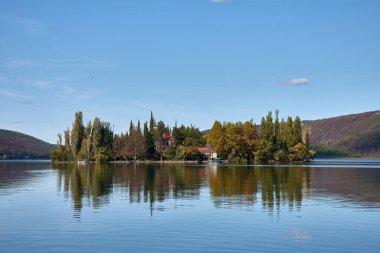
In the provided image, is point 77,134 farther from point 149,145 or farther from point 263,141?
point 263,141

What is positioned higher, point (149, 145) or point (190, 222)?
point (149, 145)

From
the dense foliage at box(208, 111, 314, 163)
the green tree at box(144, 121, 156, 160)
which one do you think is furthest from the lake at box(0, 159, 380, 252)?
the green tree at box(144, 121, 156, 160)

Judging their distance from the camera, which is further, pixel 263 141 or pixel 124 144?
pixel 124 144

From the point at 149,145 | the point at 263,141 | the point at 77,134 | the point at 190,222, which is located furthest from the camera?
the point at 149,145

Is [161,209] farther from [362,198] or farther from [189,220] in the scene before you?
[362,198]

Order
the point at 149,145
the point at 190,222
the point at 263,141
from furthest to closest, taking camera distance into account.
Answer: the point at 149,145 → the point at 263,141 → the point at 190,222

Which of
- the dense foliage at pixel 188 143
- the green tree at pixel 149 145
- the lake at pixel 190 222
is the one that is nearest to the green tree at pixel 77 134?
the dense foliage at pixel 188 143

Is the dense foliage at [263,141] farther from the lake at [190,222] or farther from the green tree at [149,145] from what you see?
the lake at [190,222]

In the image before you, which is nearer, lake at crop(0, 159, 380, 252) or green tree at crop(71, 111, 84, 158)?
lake at crop(0, 159, 380, 252)

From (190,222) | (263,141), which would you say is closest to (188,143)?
(263,141)

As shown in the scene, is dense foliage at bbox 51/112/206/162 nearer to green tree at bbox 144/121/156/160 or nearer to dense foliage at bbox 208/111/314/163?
green tree at bbox 144/121/156/160

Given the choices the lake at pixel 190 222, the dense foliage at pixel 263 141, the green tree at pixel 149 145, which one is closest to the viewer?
the lake at pixel 190 222

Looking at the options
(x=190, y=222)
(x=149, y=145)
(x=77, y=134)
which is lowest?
(x=190, y=222)

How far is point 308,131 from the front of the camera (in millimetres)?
177250
